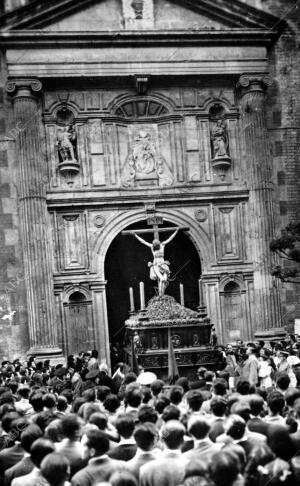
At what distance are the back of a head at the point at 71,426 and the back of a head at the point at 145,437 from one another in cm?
94

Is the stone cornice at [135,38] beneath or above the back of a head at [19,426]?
above

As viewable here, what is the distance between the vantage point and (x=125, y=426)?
6480mm

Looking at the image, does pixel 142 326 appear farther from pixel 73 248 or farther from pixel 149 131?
pixel 149 131

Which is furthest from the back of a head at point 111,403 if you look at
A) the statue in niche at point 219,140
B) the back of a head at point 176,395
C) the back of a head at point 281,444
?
the statue in niche at point 219,140

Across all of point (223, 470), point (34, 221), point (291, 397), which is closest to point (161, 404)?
point (291, 397)

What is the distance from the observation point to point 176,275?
2398 centimetres

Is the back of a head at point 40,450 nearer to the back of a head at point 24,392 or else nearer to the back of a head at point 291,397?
the back of a head at point 291,397

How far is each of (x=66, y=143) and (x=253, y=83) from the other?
6605 mm

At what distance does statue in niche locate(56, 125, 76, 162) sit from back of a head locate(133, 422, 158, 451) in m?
17.1

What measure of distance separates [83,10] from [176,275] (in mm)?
9337

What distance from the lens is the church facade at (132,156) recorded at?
71.8ft

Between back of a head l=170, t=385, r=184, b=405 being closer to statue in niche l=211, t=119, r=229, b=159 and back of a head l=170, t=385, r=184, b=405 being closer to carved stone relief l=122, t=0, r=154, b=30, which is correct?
statue in niche l=211, t=119, r=229, b=159

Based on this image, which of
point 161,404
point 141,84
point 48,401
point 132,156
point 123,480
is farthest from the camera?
point 132,156

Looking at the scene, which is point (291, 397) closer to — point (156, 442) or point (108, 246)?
point (156, 442)
